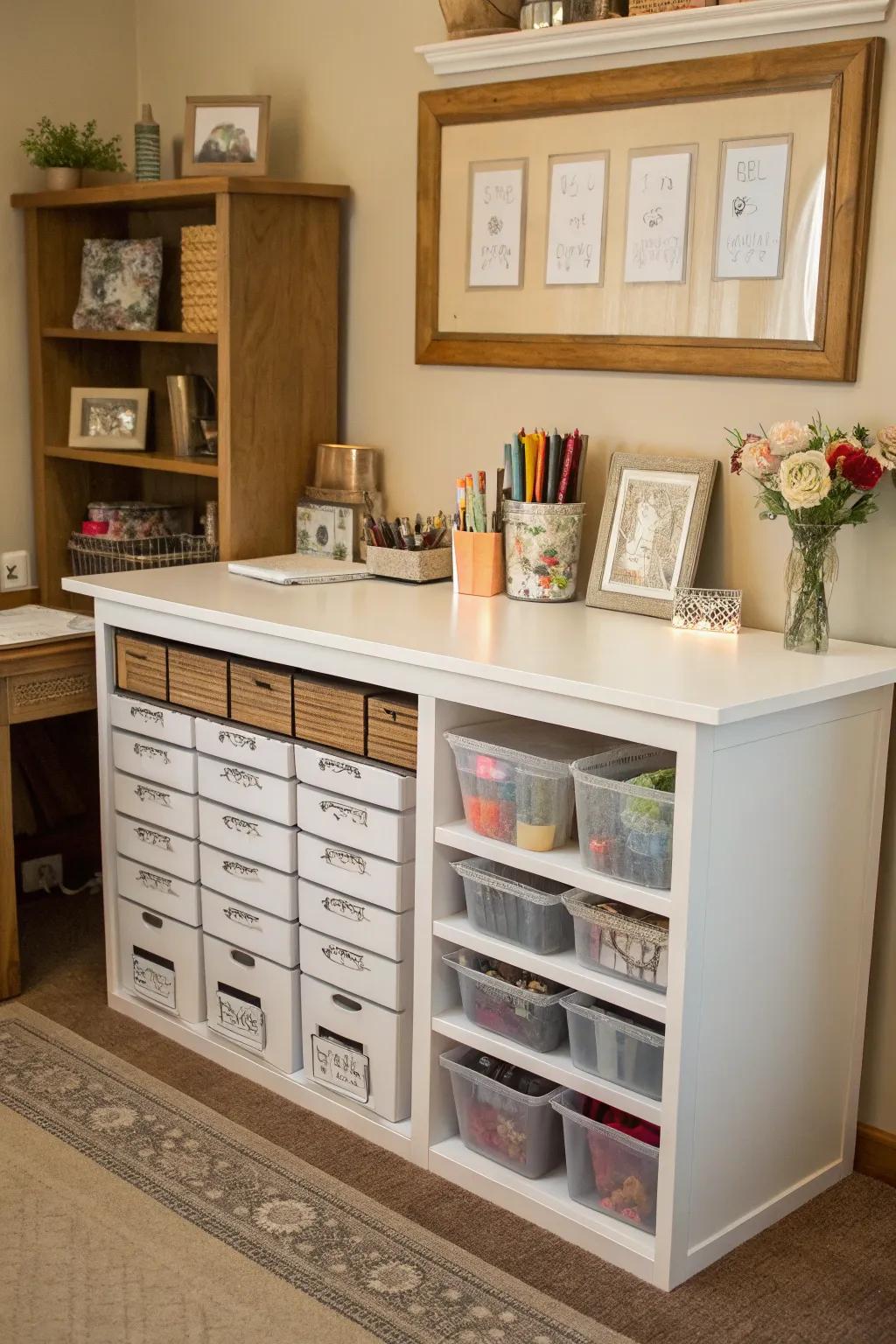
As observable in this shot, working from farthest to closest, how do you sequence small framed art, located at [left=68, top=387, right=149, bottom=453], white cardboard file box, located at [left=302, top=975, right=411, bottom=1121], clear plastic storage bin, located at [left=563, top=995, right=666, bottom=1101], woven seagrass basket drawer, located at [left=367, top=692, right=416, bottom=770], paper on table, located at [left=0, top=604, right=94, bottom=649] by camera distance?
small framed art, located at [left=68, top=387, right=149, bottom=453]
paper on table, located at [left=0, top=604, right=94, bottom=649]
white cardboard file box, located at [left=302, top=975, right=411, bottom=1121]
woven seagrass basket drawer, located at [left=367, top=692, right=416, bottom=770]
clear plastic storage bin, located at [left=563, top=995, right=666, bottom=1101]

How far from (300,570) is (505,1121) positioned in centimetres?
121

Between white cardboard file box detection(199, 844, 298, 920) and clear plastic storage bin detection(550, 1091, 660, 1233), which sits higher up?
white cardboard file box detection(199, 844, 298, 920)

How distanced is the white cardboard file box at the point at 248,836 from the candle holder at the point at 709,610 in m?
→ 0.81

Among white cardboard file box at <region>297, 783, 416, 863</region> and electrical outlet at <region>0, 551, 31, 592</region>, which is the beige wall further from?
white cardboard file box at <region>297, 783, 416, 863</region>

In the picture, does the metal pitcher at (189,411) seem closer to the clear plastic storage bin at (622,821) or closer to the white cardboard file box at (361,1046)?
the white cardboard file box at (361,1046)

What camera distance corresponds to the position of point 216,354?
3.56 m

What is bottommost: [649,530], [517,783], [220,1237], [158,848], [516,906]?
[220,1237]

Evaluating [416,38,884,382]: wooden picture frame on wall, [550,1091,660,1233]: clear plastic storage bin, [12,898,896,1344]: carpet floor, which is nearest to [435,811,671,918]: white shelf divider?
[550,1091,660,1233]: clear plastic storage bin

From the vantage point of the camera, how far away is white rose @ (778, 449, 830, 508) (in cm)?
224

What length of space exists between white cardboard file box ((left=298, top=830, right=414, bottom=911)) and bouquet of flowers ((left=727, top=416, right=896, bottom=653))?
0.77 meters

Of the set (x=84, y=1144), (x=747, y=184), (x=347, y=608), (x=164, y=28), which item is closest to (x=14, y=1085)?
(x=84, y=1144)

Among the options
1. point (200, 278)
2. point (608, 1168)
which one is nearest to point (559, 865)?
point (608, 1168)

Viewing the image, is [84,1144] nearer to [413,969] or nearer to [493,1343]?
[413,969]

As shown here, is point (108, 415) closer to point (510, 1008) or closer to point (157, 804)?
point (157, 804)
